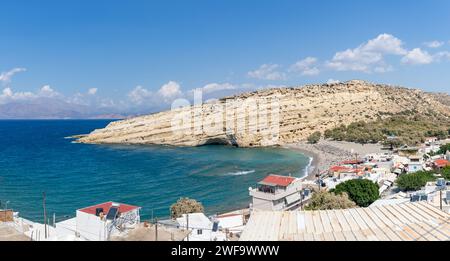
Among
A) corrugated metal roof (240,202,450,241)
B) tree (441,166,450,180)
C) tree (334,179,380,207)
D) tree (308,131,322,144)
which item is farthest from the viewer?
tree (308,131,322,144)

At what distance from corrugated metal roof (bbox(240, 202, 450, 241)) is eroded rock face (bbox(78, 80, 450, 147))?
193 feet

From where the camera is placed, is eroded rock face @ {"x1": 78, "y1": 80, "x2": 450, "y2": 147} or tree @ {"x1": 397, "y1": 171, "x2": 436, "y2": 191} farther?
eroded rock face @ {"x1": 78, "y1": 80, "x2": 450, "y2": 147}

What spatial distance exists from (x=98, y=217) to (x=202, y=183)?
2025 cm

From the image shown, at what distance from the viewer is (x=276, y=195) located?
2339cm

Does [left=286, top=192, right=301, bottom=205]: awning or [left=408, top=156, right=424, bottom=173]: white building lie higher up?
[left=408, top=156, right=424, bottom=173]: white building

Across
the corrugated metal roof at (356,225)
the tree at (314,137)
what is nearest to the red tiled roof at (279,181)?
the corrugated metal roof at (356,225)

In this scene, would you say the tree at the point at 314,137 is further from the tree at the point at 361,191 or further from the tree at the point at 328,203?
the tree at the point at 328,203

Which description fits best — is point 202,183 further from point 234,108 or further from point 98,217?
point 234,108

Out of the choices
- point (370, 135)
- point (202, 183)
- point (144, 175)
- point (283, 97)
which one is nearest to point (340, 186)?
point (202, 183)

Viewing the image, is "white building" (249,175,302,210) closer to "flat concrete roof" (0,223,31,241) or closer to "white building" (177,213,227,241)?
"white building" (177,213,227,241)

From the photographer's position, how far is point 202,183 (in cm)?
3462

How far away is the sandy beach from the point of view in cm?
4387

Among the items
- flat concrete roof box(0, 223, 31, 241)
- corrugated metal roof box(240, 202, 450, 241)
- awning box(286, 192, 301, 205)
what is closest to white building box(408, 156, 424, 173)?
awning box(286, 192, 301, 205)

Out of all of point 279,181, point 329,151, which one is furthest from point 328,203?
point 329,151
